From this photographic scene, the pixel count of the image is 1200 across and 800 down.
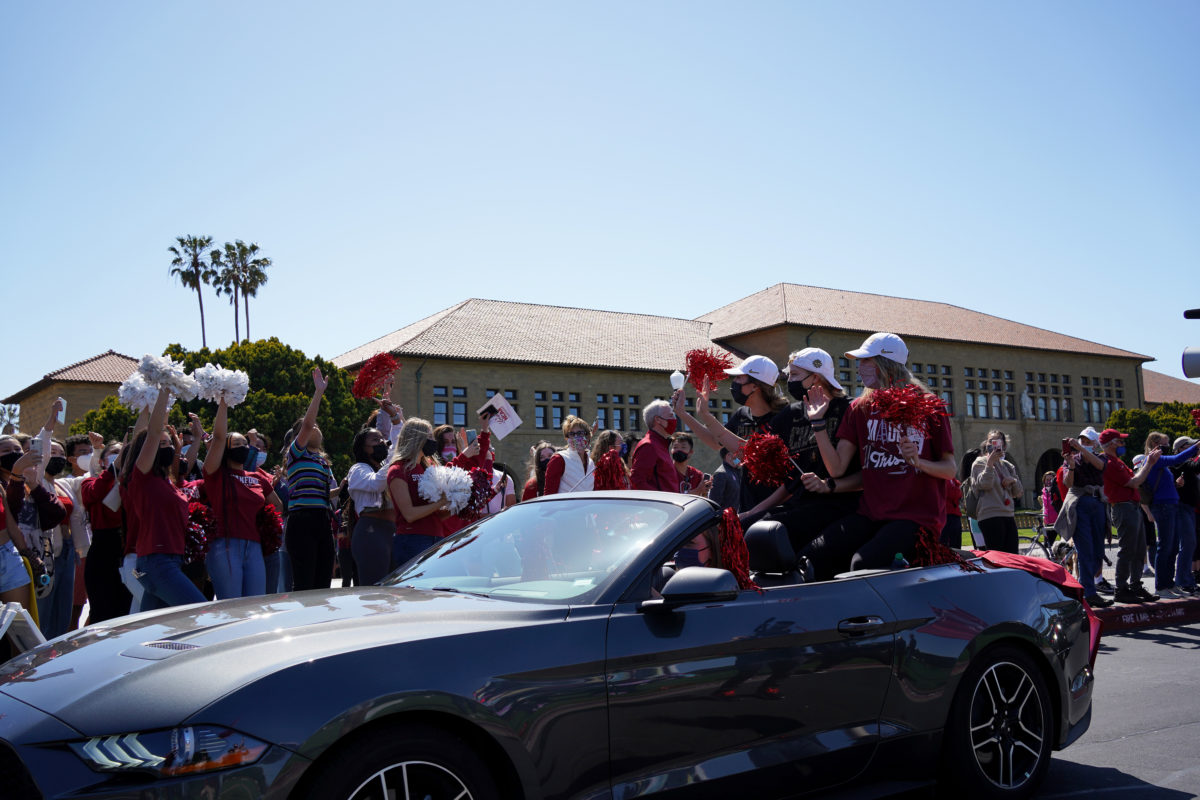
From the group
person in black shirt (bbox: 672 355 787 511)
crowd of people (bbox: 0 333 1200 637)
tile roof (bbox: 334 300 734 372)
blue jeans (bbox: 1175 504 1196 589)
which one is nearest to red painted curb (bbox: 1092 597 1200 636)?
crowd of people (bbox: 0 333 1200 637)

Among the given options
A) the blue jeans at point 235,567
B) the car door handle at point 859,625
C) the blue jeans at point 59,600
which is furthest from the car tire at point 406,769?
the blue jeans at point 59,600

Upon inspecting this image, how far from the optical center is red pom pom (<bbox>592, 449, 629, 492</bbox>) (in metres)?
8.01

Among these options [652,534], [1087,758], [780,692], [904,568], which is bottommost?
[1087,758]

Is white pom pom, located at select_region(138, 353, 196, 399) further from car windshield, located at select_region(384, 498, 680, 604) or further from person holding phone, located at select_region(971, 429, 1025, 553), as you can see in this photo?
person holding phone, located at select_region(971, 429, 1025, 553)

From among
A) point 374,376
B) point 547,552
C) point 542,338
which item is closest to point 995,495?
point 374,376

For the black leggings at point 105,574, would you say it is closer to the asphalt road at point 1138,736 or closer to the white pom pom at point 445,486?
the white pom pom at point 445,486

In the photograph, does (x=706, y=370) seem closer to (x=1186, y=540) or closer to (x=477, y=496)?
(x=477, y=496)

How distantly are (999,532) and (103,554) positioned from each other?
953 cm

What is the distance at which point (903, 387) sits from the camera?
525cm

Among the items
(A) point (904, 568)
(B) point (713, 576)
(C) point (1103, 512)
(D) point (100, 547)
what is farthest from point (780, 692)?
(C) point (1103, 512)

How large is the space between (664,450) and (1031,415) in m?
69.0

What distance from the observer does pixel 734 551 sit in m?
4.06

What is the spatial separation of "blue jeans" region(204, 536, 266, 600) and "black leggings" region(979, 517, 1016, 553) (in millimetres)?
8303

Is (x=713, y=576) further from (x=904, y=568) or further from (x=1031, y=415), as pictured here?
(x=1031, y=415)
